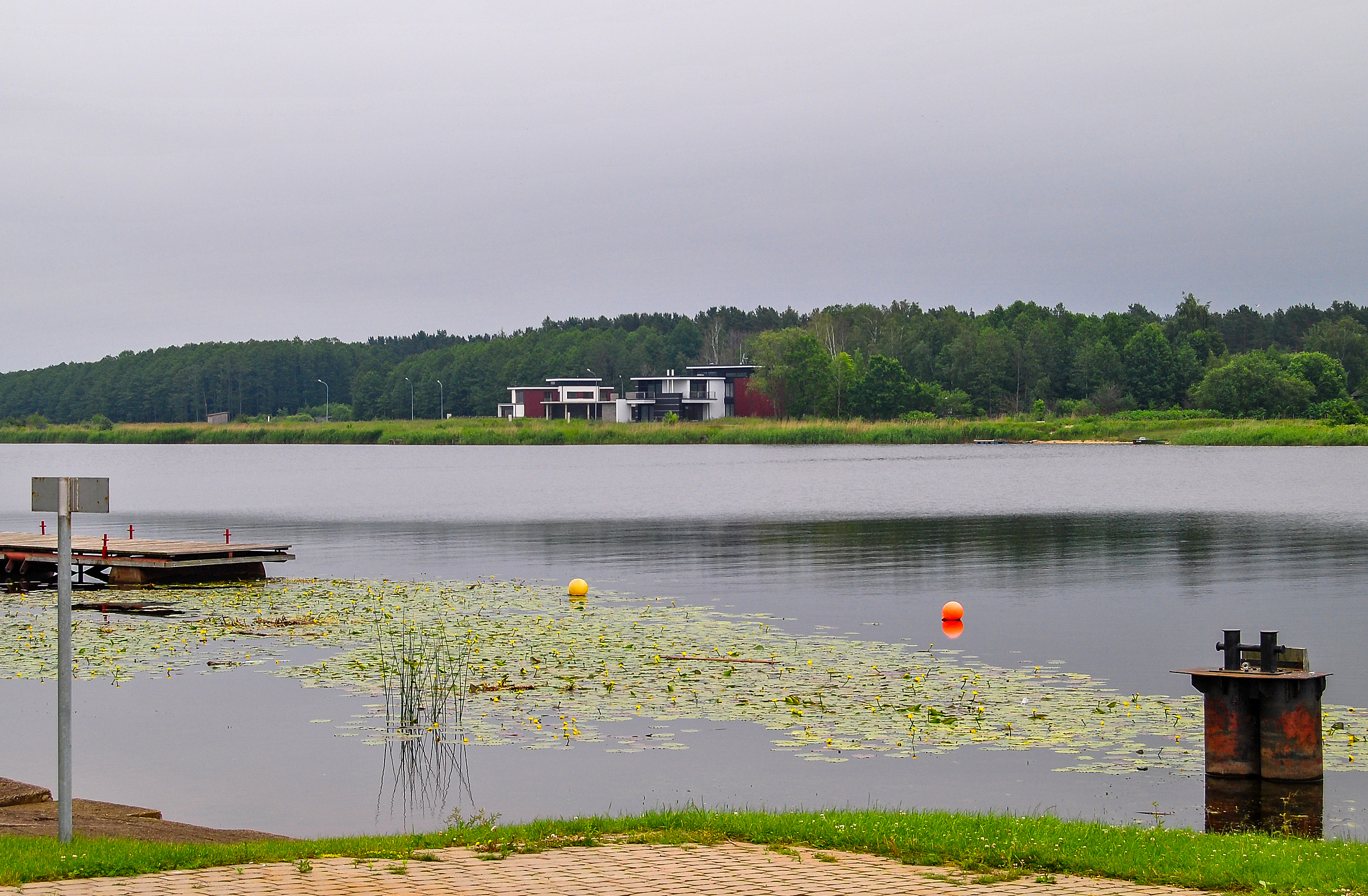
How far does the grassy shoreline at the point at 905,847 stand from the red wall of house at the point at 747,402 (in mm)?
145133

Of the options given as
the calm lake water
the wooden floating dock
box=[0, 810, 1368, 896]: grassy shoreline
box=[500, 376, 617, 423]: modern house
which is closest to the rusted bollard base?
the calm lake water

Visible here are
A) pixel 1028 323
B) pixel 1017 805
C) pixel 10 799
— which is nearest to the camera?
pixel 10 799

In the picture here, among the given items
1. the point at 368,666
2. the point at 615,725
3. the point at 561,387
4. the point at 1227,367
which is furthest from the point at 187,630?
the point at 561,387

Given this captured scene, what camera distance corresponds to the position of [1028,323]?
17500 centimetres

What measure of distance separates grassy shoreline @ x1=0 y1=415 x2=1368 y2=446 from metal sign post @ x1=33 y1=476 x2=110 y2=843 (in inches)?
4948

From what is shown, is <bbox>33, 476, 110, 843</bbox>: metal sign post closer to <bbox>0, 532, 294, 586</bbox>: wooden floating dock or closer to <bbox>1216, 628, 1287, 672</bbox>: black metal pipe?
<bbox>1216, 628, 1287, 672</bbox>: black metal pipe

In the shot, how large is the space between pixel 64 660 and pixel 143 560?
70.6 ft

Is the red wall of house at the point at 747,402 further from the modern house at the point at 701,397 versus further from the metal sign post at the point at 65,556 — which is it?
the metal sign post at the point at 65,556

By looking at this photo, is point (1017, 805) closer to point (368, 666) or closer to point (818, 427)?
point (368, 666)

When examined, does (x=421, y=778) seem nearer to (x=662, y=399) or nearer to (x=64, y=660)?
(x=64, y=660)

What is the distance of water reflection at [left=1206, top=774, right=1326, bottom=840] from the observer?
451 inches

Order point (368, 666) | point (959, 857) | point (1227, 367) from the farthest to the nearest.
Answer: point (1227, 367) → point (368, 666) → point (959, 857)

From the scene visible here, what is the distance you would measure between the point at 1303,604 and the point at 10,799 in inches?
875

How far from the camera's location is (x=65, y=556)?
912 centimetres
